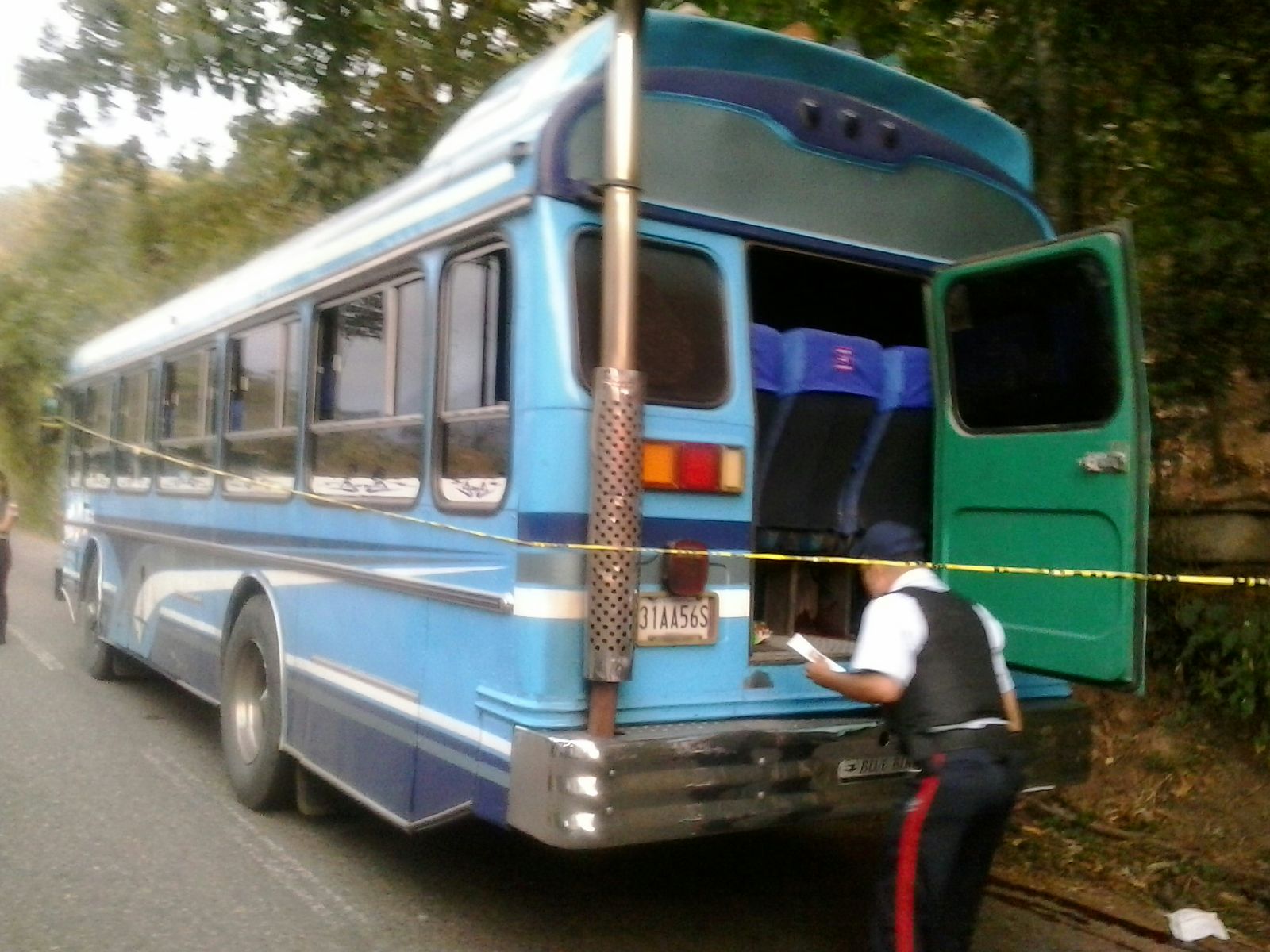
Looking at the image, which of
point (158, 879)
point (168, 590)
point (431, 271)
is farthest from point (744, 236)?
point (168, 590)

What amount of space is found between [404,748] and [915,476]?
225cm

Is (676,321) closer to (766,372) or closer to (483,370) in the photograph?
(766,372)

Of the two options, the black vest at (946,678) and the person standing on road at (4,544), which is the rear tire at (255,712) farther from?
the person standing on road at (4,544)

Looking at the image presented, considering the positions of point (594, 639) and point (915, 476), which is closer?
point (594, 639)

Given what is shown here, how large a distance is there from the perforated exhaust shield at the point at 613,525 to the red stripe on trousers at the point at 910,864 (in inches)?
35.6

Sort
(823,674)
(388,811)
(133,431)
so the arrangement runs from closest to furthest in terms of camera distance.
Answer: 1. (823,674)
2. (388,811)
3. (133,431)

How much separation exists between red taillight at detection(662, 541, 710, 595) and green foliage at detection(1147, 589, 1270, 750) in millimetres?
3420

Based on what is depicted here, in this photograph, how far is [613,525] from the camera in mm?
3660

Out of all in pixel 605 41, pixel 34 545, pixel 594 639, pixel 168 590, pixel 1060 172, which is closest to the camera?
pixel 594 639

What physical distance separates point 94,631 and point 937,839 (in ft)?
26.0

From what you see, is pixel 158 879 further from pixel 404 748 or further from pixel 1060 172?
pixel 1060 172

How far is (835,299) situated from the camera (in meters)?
5.41

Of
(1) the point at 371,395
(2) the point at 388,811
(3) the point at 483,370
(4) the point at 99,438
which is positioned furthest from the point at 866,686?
(4) the point at 99,438

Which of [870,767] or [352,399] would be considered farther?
[352,399]
